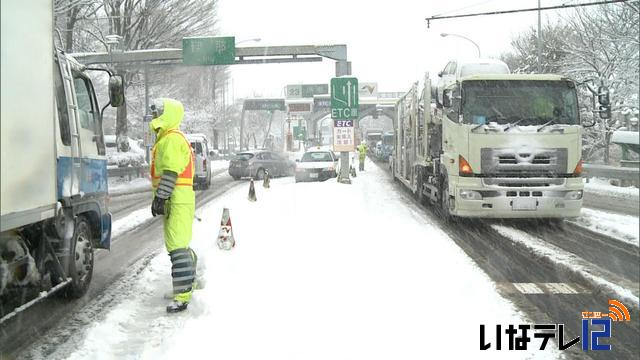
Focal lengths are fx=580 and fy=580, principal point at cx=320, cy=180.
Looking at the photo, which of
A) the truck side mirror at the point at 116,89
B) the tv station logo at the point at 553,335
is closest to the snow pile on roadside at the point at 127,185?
the truck side mirror at the point at 116,89

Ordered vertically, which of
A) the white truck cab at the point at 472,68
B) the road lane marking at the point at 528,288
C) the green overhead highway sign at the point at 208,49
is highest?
the green overhead highway sign at the point at 208,49

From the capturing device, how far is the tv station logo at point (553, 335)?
434 cm

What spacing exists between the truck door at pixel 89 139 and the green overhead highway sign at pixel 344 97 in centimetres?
1466

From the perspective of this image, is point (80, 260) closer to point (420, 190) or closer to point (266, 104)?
point (420, 190)

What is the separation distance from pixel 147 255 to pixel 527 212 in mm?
6293

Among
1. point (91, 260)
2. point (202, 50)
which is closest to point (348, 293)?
point (91, 260)

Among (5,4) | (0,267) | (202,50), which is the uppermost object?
(202,50)

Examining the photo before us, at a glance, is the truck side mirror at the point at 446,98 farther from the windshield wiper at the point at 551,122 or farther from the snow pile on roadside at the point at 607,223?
the snow pile on roadside at the point at 607,223

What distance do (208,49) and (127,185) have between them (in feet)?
22.1

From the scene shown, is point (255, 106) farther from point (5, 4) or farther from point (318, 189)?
point (5, 4)

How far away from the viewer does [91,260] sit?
614 cm

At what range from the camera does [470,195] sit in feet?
33.0

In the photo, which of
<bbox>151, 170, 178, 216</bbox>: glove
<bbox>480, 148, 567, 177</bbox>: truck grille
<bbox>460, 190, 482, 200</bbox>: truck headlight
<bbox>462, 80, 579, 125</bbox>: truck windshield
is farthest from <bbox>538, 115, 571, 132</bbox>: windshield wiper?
<bbox>151, 170, 178, 216</bbox>: glove

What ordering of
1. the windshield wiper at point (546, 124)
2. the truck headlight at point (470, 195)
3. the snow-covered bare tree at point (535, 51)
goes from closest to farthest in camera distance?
the windshield wiper at point (546, 124) < the truck headlight at point (470, 195) < the snow-covered bare tree at point (535, 51)
